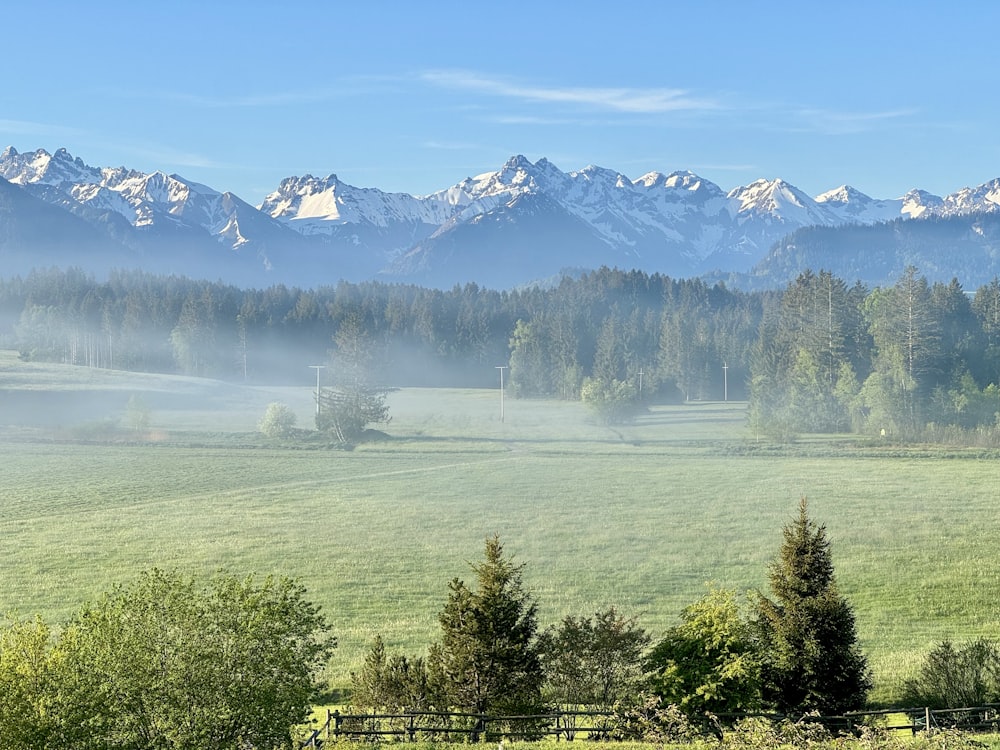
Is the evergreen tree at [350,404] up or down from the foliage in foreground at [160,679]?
up

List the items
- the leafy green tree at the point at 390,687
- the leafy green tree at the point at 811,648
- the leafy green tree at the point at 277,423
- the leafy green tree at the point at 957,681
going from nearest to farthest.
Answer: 1. the leafy green tree at the point at 811,648
2. the leafy green tree at the point at 390,687
3. the leafy green tree at the point at 957,681
4. the leafy green tree at the point at 277,423

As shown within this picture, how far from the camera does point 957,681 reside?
3478cm

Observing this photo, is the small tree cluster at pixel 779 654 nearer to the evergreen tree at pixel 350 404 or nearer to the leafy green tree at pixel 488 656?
the leafy green tree at pixel 488 656

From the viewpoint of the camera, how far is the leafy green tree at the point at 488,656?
106 feet

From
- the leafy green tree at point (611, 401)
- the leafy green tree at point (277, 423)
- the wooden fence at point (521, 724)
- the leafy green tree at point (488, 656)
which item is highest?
the leafy green tree at point (611, 401)

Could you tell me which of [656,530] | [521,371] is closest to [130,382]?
[521,371]

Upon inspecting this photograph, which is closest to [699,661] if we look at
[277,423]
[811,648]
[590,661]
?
[811,648]

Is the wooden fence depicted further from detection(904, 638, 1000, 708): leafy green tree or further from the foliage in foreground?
the foliage in foreground

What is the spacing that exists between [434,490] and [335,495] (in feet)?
28.2

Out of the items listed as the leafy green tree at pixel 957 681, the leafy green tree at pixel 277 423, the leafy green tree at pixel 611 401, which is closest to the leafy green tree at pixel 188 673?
the leafy green tree at pixel 957 681

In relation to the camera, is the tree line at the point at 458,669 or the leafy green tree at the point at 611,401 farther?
the leafy green tree at the point at 611,401

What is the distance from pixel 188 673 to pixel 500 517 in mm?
49612

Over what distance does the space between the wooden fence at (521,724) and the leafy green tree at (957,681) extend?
1.43m

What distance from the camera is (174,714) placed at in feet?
84.4
